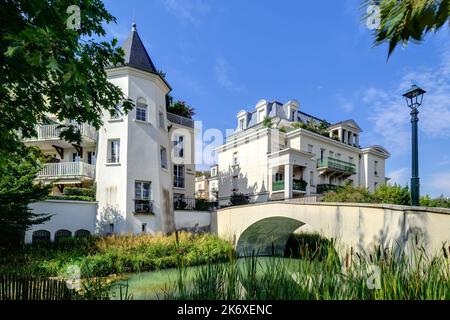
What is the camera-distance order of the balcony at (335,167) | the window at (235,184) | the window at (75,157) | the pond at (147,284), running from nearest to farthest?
the pond at (147,284) < the window at (75,157) < the balcony at (335,167) < the window at (235,184)

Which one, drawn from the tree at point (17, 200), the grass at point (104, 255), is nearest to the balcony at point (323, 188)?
the grass at point (104, 255)

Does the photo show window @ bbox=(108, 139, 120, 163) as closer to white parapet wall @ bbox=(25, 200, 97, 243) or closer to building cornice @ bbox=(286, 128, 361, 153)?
white parapet wall @ bbox=(25, 200, 97, 243)

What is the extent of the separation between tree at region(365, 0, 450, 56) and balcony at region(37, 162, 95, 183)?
19.8 meters

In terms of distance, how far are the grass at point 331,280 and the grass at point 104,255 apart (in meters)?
7.61

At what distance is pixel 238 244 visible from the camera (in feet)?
70.0

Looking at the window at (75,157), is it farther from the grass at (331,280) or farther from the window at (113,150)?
the grass at (331,280)

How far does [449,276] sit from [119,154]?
1841 cm

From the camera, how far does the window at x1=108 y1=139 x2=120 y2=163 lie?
19469mm

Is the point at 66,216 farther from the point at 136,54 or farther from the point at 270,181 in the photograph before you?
the point at 270,181

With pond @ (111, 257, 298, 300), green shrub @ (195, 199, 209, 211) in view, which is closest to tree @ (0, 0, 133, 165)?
pond @ (111, 257, 298, 300)

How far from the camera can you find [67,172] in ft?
66.5

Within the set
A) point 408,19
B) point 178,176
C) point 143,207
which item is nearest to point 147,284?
point 143,207

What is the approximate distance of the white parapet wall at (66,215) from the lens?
16.9 meters
